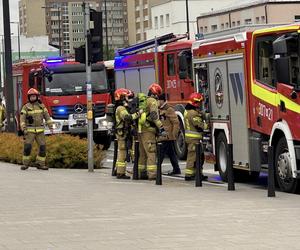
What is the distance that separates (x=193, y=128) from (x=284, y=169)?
10.0ft

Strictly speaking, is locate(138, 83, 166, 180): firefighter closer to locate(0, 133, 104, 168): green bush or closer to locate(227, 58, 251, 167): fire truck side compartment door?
locate(227, 58, 251, 167): fire truck side compartment door

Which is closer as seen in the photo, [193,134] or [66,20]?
[193,134]

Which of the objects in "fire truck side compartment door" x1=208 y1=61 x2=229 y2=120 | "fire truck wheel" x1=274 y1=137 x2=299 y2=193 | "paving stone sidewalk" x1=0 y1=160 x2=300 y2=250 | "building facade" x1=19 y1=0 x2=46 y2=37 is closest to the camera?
"paving stone sidewalk" x1=0 y1=160 x2=300 y2=250

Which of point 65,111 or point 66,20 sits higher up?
point 66,20

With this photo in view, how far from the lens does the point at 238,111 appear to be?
1544 centimetres

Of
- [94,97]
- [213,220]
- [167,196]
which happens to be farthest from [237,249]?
[94,97]

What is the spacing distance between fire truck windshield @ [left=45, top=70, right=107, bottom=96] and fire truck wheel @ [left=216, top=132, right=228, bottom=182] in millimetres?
11782

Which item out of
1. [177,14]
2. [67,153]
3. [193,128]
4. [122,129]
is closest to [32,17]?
[177,14]

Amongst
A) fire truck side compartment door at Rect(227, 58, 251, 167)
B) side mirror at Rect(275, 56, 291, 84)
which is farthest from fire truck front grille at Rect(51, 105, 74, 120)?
side mirror at Rect(275, 56, 291, 84)

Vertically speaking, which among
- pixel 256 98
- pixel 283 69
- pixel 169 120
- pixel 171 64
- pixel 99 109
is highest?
pixel 171 64

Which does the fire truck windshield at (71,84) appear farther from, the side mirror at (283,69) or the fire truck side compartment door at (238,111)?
the side mirror at (283,69)

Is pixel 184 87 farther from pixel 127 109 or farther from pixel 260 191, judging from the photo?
pixel 260 191

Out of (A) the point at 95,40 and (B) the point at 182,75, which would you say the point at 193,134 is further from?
(B) the point at 182,75

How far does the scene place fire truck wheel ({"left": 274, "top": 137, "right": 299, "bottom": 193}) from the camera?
45.1 ft
